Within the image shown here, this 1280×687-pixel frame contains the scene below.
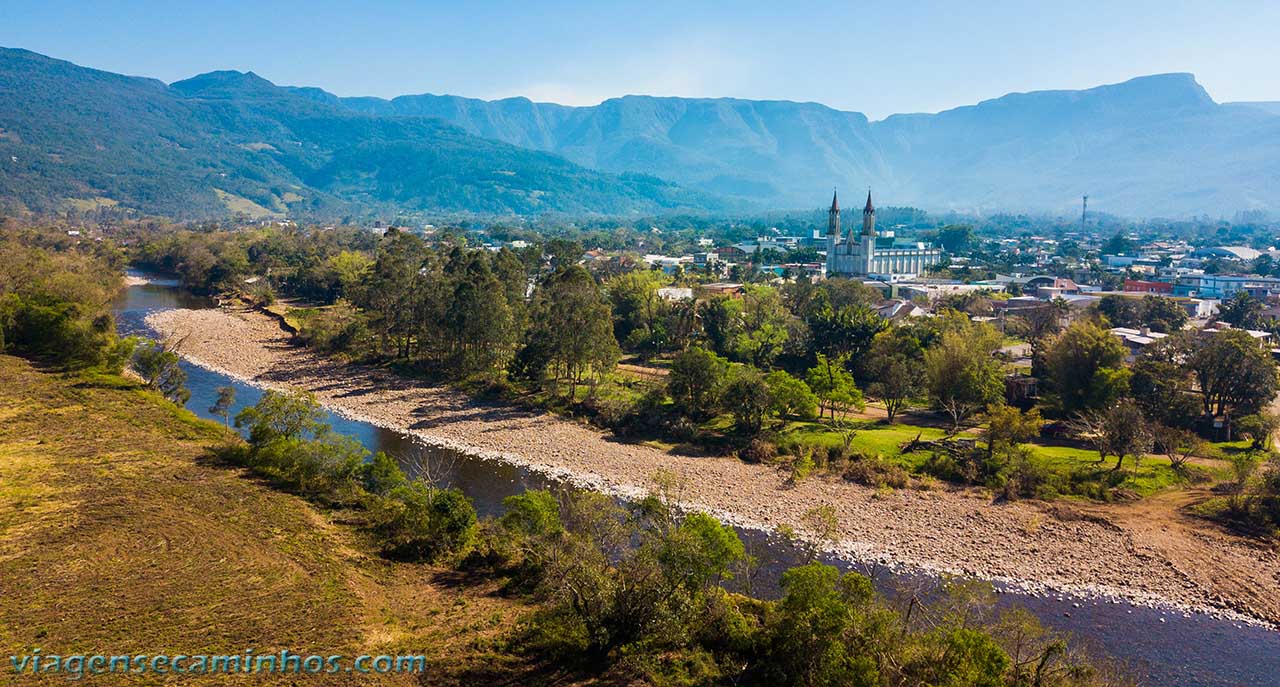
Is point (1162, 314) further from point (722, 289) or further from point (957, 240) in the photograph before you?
point (957, 240)

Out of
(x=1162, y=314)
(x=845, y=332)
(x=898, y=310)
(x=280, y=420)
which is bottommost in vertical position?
(x=280, y=420)

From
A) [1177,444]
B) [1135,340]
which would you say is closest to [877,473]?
[1177,444]

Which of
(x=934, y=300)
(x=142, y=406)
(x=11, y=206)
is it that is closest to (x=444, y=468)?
(x=142, y=406)

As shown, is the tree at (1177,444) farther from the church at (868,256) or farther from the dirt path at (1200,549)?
the church at (868,256)

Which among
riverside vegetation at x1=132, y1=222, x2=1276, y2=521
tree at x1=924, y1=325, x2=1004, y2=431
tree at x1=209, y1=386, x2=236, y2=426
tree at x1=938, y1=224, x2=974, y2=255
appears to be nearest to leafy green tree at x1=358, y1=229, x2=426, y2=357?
riverside vegetation at x1=132, y1=222, x2=1276, y2=521

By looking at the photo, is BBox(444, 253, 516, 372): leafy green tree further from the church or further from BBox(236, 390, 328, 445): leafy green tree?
the church

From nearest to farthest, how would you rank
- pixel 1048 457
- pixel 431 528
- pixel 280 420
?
pixel 431 528
pixel 280 420
pixel 1048 457
